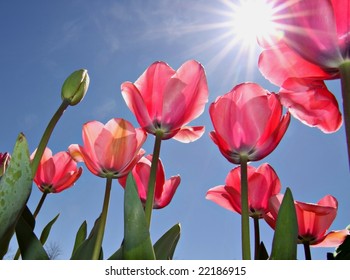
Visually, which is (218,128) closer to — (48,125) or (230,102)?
(230,102)

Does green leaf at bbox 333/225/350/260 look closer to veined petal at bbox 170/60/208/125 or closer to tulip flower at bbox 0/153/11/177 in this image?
veined petal at bbox 170/60/208/125

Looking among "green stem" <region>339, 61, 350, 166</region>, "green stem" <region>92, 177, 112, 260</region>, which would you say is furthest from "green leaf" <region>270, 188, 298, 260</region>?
"green stem" <region>92, 177, 112, 260</region>

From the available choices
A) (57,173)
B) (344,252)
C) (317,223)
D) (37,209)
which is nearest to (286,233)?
(344,252)

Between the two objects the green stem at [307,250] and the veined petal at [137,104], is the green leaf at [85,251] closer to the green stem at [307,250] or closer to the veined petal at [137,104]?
the veined petal at [137,104]

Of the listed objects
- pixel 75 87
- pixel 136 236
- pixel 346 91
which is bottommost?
pixel 136 236

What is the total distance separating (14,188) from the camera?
16.4 inches

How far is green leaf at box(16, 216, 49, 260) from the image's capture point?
548mm

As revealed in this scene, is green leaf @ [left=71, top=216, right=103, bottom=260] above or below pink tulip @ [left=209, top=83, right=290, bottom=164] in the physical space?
below

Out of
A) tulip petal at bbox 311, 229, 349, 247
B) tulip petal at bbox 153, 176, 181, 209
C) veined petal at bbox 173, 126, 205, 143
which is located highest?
veined petal at bbox 173, 126, 205, 143

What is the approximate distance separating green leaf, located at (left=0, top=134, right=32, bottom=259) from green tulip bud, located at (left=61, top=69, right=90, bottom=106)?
0.47ft

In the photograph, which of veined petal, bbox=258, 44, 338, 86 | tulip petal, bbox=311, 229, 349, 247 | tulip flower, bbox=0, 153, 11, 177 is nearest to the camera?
veined petal, bbox=258, 44, 338, 86

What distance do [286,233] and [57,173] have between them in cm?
55

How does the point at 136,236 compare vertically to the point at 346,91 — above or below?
below

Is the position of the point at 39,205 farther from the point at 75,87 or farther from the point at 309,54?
the point at 309,54
